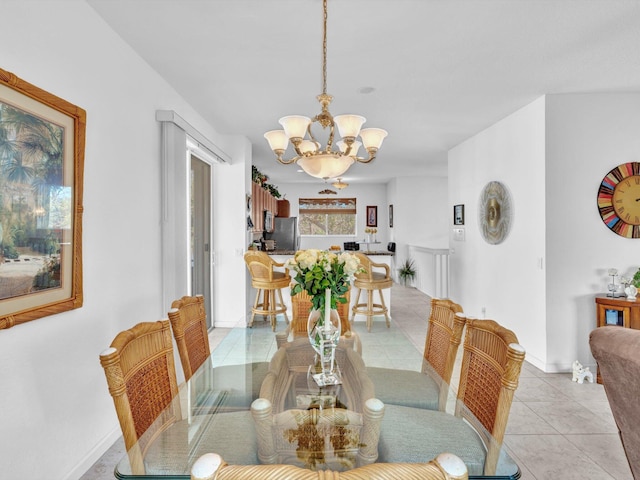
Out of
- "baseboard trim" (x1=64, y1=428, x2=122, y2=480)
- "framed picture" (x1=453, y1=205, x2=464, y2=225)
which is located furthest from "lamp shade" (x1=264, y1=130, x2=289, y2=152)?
"framed picture" (x1=453, y1=205, x2=464, y2=225)

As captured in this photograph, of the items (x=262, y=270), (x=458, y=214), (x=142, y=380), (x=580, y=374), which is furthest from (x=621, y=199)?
(x=142, y=380)

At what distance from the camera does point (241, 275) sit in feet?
16.0

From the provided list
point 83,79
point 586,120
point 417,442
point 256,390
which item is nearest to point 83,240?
point 83,79

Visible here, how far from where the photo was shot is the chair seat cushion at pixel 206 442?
3.69ft

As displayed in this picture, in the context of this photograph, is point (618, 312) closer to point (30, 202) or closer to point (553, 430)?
point (553, 430)

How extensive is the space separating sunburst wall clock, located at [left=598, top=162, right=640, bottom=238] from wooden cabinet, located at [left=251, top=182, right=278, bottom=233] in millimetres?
4091

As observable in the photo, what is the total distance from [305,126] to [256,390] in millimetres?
1443

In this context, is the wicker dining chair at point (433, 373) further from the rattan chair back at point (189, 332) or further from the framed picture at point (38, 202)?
the framed picture at point (38, 202)

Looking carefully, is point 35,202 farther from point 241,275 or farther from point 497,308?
point 497,308

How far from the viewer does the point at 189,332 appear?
205 cm

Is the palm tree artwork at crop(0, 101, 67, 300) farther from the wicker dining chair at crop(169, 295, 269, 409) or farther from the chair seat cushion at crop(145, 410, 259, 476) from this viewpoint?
the chair seat cushion at crop(145, 410, 259, 476)

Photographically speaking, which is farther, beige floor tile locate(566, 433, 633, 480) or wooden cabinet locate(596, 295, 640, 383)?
wooden cabinet locate(596, 295, 640, 383)

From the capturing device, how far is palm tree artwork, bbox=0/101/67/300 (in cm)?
147

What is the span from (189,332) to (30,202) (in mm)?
958
